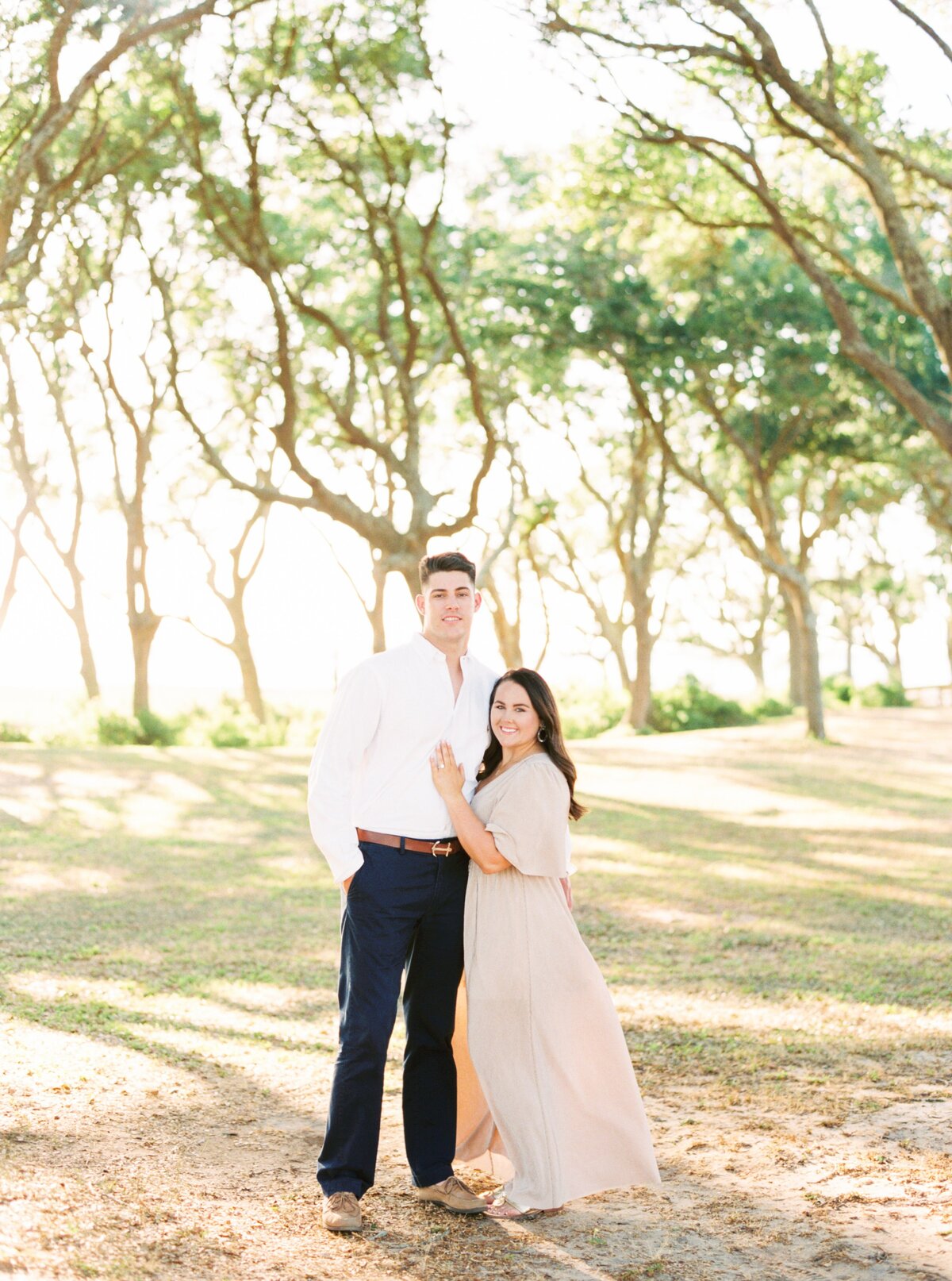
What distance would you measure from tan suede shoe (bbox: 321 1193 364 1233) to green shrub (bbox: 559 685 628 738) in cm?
2305

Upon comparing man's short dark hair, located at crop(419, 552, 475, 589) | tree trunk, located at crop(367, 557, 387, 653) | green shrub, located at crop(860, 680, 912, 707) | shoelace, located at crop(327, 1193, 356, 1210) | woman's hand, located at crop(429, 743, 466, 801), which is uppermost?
tree trunk, located at crop(367, 557, 387, 653)

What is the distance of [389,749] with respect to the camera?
4516 millimetres

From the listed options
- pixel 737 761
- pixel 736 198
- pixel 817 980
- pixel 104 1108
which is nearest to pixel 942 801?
pixel 737 761

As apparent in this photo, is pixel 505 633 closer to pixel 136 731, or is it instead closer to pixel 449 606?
pixel 136 731

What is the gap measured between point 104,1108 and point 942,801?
13.6 metres

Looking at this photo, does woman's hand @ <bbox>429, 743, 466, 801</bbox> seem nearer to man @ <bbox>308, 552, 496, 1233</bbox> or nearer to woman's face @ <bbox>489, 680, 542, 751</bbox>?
man @ <bbox>308, 552, 496, 1233</bbox>

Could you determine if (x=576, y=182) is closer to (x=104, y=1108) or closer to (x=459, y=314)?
(x=459, y=314)

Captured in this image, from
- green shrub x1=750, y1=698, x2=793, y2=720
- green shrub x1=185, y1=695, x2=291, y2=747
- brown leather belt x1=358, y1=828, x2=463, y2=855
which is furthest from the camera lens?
green shrub x1=750, y1=698, x2=793, y2=720

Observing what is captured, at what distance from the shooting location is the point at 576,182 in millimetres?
15398

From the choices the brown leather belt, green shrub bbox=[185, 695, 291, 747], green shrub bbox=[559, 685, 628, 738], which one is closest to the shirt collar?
the brown leather belt

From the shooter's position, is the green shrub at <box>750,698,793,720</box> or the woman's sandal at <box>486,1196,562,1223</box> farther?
the green shrub at <box>750,698,793,720</box>

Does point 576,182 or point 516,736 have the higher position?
point 576,182

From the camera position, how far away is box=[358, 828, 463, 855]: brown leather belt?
4410mm

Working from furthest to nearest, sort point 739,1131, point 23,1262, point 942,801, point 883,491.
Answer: point 883,491, point 942,801, point 739,1131, point 23,1262
